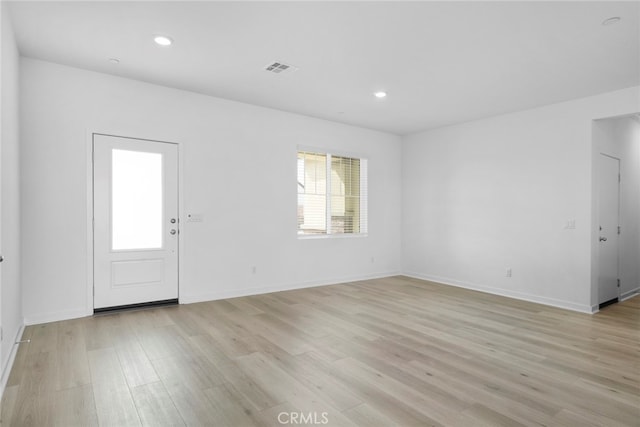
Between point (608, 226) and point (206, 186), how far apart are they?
5905mm

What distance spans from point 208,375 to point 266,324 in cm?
129

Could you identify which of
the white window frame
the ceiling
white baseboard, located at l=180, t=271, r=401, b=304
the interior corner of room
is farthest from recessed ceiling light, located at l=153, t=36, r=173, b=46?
white baseboard, located at l=180, t=271, r=401, b=304

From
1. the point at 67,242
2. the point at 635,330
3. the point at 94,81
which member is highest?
the point at 94,81

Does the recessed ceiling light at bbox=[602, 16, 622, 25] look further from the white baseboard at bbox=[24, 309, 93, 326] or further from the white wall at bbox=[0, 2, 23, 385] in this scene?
the white baseboard at bbox=[24, 309, 93, 326]

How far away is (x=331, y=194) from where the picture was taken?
6.53 m

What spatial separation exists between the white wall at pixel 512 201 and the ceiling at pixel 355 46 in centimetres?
51

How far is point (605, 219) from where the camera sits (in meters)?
5.10

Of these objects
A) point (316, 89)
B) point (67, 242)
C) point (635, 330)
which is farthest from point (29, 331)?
point (635, 330)

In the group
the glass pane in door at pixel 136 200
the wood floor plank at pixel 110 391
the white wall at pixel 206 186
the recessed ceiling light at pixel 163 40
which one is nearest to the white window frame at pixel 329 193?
the white wall at pixel 206 186

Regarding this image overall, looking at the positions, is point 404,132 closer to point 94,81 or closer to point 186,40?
point 186,40

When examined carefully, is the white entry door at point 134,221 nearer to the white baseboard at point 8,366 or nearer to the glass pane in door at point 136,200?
the glass pane in door at point 136,200

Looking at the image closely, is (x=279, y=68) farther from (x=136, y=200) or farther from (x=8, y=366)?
(x=8, y=366)

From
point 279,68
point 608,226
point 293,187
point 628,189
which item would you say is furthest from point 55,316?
point 628,189

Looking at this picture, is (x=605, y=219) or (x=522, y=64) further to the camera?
(x=605, y=219)
